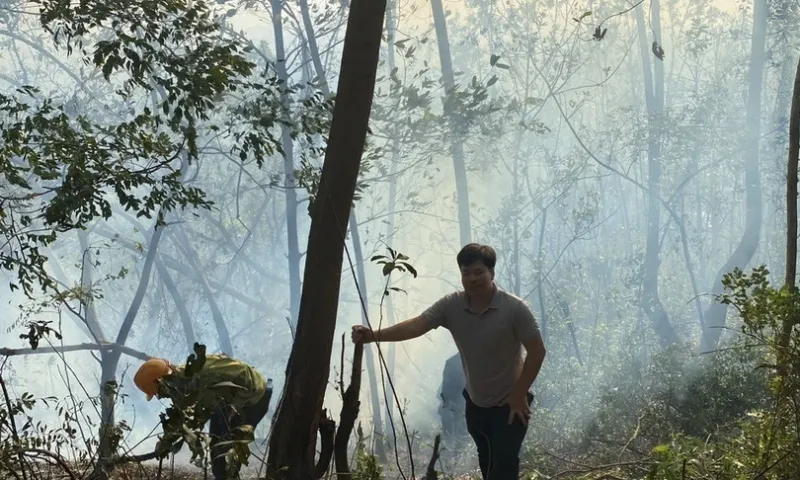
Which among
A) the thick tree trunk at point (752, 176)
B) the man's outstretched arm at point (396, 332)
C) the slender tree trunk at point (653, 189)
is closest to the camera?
the man's outstretched arm at point (396, 332)

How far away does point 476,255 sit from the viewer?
3600 millimetres

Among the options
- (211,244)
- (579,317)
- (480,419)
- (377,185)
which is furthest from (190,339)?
(480,419)

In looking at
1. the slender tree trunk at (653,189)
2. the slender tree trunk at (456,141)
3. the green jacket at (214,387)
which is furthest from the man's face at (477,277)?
the slender tree trunk at (653,189)

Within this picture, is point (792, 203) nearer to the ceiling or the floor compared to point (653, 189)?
nearer to the floor

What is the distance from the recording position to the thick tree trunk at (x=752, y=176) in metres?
15.3

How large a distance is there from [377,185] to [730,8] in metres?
11.4

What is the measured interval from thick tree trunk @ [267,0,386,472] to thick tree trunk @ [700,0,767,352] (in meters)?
12.7

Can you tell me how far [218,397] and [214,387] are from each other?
37 cm

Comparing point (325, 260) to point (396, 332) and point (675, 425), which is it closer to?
point (396, 332)

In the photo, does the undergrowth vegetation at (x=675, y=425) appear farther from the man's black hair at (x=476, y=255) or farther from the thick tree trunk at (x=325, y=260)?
the man's black hair at (x=476, y=255)

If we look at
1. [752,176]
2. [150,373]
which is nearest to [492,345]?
[150,373]

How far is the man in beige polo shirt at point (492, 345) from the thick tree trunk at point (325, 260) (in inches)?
12.5

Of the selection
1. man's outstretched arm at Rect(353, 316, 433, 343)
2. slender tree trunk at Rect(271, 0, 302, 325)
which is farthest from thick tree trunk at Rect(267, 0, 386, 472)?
slender tree trunk at Rect(271, 0, 302, 325)

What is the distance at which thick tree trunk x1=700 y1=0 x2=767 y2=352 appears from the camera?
15344 mm
